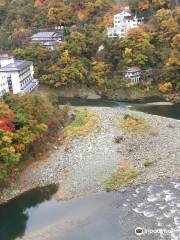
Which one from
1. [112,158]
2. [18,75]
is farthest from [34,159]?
[18,75]

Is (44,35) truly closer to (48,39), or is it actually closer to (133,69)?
(48,39)

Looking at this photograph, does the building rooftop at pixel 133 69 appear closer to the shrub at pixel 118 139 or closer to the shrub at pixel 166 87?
the shrub at pixel 166 87

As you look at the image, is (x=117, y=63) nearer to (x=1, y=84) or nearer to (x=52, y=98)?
(x=52, y=98)

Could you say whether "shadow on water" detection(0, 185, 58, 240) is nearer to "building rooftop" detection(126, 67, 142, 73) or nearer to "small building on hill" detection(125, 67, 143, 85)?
"small building on hill" detection(125, 67, 143, 85)

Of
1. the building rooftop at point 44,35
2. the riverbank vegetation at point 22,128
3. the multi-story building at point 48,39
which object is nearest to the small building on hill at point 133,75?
the multi-story building at point 48,39

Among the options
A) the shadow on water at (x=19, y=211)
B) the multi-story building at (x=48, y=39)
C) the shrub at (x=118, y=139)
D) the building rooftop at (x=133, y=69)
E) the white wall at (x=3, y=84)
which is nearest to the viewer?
the shadow on water at (x=19, y=211)

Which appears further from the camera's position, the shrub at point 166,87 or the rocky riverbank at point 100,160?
the shrub at point 166,87

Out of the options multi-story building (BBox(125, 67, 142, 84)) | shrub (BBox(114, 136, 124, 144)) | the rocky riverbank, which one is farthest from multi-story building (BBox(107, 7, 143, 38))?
shrub (BBox(114, 136, 124, 144))
